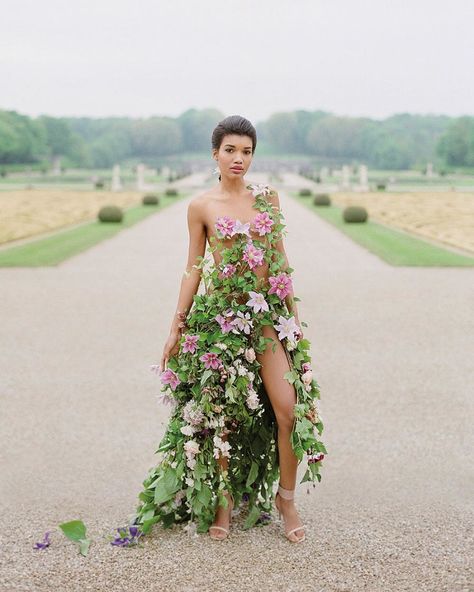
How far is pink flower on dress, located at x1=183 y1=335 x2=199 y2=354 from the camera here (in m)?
3.44

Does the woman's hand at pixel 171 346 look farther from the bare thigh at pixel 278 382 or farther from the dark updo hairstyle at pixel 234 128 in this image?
the dark updo hairstyle at pixel 234 128

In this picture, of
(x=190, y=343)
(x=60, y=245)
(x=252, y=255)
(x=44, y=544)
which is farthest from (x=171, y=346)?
(x=60, y=245)

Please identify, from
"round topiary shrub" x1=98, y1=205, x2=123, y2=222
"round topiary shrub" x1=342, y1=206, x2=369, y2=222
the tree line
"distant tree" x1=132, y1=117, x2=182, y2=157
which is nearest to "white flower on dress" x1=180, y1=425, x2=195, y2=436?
"round topiary shrub" x1=342, y1=206, x2=369, y2=222

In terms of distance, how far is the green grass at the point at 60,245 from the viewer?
14664 millimetres

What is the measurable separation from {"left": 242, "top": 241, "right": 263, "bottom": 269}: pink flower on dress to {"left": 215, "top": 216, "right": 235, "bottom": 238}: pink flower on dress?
0.10 metres

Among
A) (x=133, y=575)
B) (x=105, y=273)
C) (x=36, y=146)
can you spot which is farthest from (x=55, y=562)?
(x=36, y=146)

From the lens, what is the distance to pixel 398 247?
16.8m

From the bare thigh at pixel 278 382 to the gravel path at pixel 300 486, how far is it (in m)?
0.63

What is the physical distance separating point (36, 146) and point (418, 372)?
83.2 m

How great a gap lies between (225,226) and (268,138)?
135055 millimetres

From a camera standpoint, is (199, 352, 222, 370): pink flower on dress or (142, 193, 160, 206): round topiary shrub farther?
(142, 193, 160, 206): round topiary shrub

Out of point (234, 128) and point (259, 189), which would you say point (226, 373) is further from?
point (234, 128)

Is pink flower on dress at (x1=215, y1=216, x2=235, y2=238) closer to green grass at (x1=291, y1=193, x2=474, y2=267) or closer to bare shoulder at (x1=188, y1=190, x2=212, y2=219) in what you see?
bare shoulder at (x1=188, y1=190, x2=212, y2=219)

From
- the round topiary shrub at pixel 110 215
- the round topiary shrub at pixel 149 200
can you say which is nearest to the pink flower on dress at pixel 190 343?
the round topiary shrub at pixel 110 215
